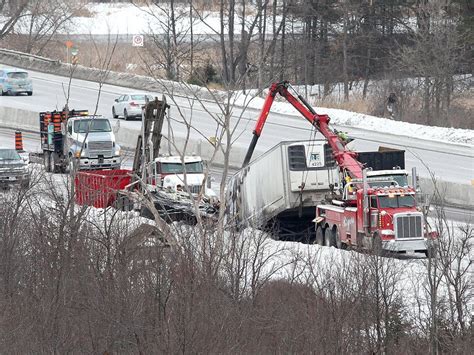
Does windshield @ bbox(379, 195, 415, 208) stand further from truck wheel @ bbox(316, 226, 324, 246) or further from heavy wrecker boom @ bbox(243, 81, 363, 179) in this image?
truck wheel @ bbox(316, 226, 324, 246)

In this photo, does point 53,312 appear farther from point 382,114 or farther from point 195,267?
point 382,114

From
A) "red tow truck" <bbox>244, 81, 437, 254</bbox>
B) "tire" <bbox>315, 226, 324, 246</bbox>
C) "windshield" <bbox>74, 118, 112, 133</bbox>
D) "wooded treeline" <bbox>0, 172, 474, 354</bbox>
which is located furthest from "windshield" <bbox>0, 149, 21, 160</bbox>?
"wooded treeline" <bbox>0, 172, 474, 354</bbox>

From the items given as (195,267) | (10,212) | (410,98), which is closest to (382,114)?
(410,98)

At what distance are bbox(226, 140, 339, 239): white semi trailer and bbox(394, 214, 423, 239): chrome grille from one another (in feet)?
15.3

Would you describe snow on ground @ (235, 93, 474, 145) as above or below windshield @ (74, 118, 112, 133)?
below

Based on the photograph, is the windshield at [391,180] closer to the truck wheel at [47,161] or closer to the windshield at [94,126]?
the windshield at [94,126]

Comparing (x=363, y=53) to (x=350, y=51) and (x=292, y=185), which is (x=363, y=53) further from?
(x=292, y=185)

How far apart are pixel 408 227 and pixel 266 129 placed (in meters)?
27.0

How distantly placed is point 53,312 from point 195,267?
3.43m

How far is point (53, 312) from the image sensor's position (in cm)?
2256

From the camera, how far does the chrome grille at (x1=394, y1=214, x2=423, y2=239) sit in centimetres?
3083

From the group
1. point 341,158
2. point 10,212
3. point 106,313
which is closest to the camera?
point 106,313

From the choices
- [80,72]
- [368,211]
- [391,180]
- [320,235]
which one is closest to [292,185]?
[320,235]

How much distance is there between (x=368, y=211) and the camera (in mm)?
31469
